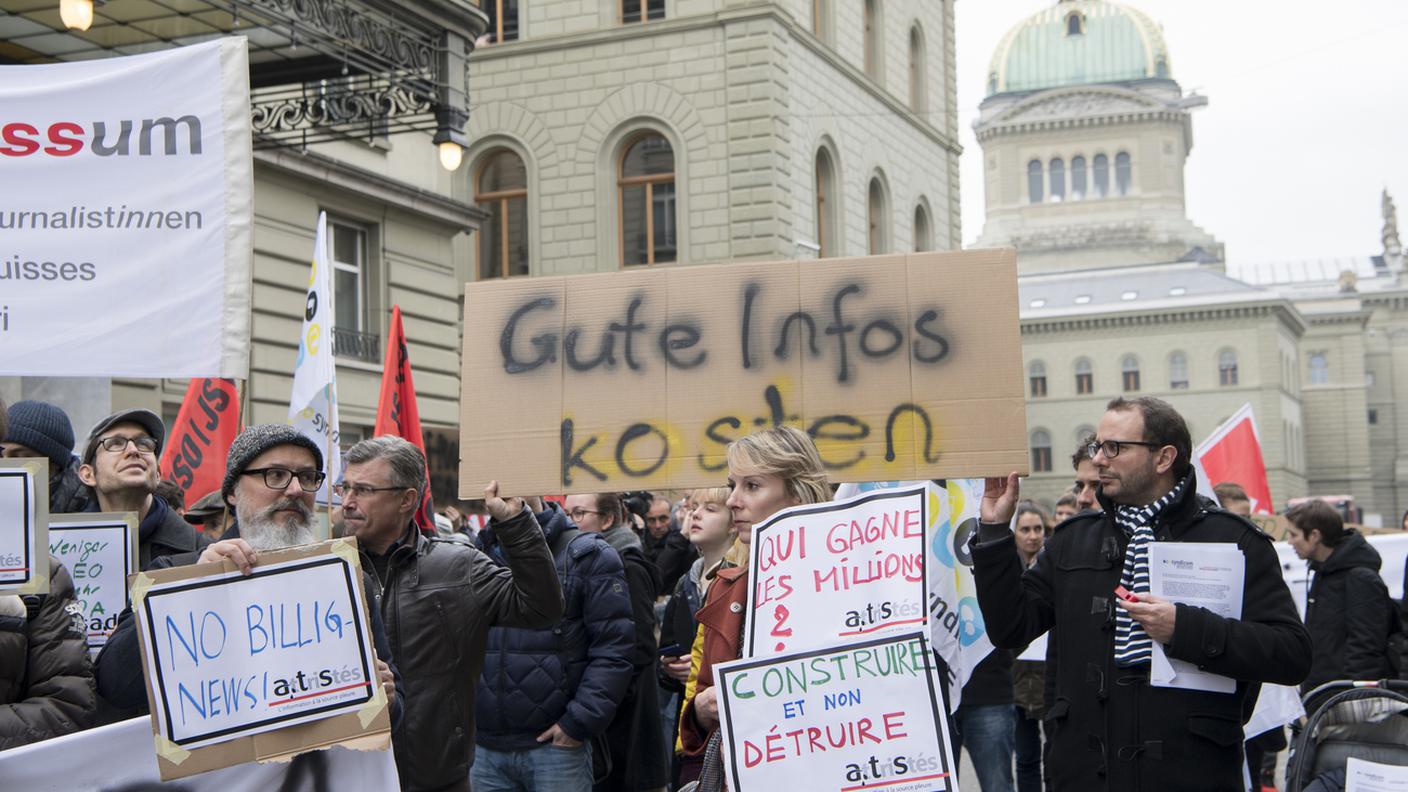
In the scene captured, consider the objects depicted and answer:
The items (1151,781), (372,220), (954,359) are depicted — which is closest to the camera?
(1151,781)

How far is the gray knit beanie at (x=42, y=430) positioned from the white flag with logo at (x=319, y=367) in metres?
2.05

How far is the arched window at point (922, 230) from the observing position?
40312 mm

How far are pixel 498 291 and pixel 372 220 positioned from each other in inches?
634

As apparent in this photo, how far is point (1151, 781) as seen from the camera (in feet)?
16.7

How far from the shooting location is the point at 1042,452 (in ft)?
323

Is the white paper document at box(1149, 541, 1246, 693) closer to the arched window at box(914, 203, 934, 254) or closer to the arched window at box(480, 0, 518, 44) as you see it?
the arched window at box(480, 0, 518, 44)

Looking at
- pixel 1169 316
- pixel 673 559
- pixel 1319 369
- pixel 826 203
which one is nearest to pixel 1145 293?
pixel 1169 316

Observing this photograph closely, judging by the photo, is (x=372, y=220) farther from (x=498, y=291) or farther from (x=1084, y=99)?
(x=1084, y=99)

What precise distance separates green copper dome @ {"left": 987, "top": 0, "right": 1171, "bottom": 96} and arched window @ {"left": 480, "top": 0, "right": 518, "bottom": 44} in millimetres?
104500

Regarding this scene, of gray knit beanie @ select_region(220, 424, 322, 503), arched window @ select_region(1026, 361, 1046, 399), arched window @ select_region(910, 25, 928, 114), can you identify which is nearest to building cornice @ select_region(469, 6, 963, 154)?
arched window @ select_region(910, 25, 928, 114)

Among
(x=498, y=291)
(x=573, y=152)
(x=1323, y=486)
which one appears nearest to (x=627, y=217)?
(x=573, y=152)

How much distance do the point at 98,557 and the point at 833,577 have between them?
7.91 feet

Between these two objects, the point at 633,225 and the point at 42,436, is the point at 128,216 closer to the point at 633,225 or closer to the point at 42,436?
the point at 42,436

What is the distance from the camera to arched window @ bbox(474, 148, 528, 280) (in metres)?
33.2
